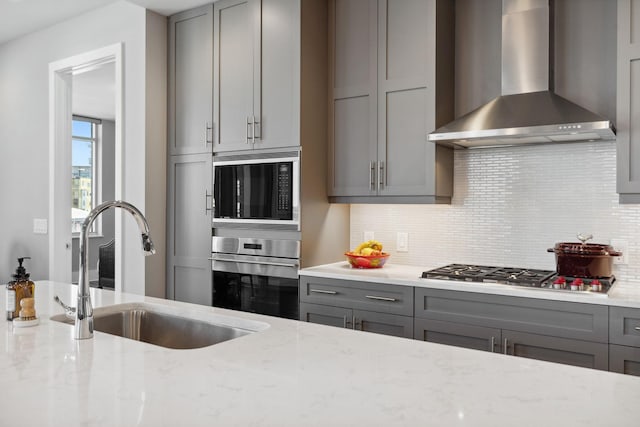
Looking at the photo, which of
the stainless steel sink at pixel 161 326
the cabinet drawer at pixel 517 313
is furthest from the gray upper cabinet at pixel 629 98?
the stainless steel sink at pixel 161 326

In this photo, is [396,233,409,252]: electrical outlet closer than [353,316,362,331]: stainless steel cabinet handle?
No

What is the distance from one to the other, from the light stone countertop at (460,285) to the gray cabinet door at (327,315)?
0.18 metres

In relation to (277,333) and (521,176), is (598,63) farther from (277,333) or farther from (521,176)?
(277,333)

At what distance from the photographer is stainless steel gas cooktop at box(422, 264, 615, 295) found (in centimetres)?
239

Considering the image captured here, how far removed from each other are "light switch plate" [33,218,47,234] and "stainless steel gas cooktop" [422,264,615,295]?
333 centimetres

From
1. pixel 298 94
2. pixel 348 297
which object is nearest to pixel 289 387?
pixel 348 297

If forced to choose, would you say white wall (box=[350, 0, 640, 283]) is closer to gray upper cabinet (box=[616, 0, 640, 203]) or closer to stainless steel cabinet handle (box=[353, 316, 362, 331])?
gray upper cabinet (box=[616, 0, 640, 203])

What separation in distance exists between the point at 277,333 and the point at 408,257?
194 centimetres

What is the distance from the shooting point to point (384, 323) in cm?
281

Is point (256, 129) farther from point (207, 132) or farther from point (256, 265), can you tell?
point (256, 265)

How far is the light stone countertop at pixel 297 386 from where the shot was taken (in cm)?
100

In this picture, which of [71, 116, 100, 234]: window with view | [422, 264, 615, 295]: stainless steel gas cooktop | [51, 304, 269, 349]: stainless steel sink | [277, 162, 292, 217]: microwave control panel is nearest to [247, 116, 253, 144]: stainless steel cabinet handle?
[277, 162, 292, 217]: microwave control panel

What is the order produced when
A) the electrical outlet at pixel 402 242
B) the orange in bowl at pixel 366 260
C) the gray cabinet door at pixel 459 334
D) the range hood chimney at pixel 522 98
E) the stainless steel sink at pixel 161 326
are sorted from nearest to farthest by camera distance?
the stainless steel sink at pixel 161 326 → the gray cabinet door at pixel 459 334 → the range hood chimney at pixel 522 98 → the orange in bowl at pixel 366 260 → the electrical outlet at pixel 402 242

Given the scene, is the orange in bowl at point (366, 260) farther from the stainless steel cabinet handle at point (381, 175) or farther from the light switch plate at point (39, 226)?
the light switch plate at point (39, 226)
